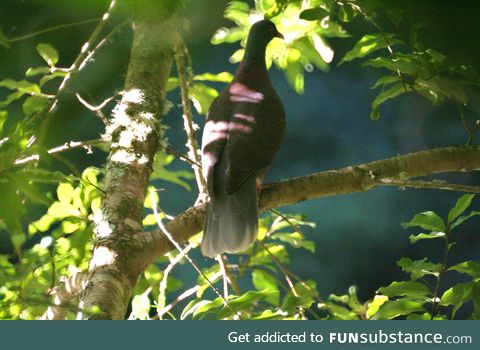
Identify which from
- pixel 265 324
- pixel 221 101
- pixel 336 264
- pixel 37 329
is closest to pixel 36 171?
pixel 37 329

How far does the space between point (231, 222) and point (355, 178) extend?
1.10 ft

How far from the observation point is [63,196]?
64.5 inches

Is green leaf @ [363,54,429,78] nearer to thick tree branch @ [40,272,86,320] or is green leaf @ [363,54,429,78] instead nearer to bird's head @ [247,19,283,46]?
bird's head @ [247,19,283,46]

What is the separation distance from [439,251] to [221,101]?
0.99 metres

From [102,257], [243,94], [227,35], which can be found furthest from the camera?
[227,35]

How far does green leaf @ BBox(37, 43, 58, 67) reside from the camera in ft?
5.47

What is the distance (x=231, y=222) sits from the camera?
158 centimetres

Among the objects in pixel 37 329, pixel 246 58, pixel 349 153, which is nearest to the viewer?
pixel 37 329

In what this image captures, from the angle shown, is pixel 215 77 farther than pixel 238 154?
Yes

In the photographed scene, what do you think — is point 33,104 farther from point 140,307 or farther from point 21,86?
point 140,307

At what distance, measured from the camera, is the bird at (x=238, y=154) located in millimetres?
1569

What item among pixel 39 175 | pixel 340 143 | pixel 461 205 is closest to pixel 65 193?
pixel 39 175

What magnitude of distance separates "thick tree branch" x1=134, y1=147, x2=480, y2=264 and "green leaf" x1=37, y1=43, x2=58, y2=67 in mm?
611

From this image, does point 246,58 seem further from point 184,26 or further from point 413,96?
point 413,96
